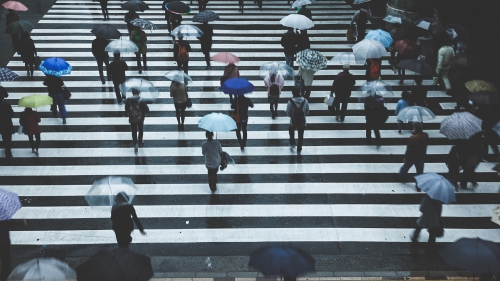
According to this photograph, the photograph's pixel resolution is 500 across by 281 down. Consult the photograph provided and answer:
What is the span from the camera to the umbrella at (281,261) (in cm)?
636

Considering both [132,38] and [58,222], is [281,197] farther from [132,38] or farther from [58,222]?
[132,38]

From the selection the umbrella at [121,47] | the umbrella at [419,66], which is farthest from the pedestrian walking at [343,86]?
the umbrella at [121,47]

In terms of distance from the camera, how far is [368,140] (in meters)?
12.7

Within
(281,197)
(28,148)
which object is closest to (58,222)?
(28,148)

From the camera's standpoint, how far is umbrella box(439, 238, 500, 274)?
6637 millimetres

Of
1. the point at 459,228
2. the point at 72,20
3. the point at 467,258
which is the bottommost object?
the point at 459,228

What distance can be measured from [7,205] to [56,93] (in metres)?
5.86

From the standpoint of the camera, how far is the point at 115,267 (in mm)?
6352

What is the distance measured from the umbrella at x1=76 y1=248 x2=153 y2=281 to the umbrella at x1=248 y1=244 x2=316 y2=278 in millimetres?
1445

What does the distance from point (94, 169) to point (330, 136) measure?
587 centimetres

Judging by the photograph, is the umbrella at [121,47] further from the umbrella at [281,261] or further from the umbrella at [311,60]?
the umbrella at [281,261]

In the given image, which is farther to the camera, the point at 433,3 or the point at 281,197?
the point at 433,3

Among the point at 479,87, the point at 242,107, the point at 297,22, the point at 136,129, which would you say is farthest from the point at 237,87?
the point at 479,87

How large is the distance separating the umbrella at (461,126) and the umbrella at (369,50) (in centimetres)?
380
